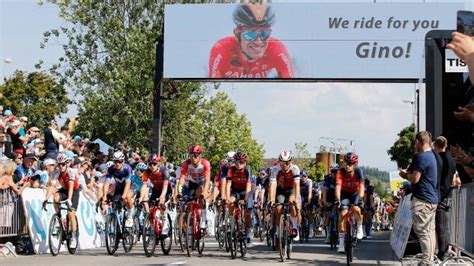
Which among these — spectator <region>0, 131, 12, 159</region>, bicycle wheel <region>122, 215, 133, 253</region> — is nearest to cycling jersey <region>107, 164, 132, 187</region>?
bicycle wheel <region>122, 215, 133, 253</region>

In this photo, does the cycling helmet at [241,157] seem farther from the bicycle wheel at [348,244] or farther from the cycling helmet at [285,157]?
the bicycle wheel at [348,244]

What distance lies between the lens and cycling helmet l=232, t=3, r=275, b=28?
3491 cm

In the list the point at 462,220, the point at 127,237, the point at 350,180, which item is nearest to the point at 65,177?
the point at 127,237

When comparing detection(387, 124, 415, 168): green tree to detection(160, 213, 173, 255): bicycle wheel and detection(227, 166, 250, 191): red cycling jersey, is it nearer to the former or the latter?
detection(227, 166, 250, 191): red cycling jersey

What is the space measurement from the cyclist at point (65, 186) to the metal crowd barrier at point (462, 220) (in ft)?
25.0

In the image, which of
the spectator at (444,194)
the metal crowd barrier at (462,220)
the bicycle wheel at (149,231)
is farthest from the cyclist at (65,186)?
the metal crowd barrier at (462,220)

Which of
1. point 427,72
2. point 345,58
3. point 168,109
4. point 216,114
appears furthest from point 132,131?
point 427,72

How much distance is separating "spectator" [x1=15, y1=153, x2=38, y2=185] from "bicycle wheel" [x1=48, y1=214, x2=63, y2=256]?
5.42 ft

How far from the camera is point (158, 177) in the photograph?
778 inches

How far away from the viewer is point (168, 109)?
1820 inches

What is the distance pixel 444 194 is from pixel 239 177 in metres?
5.61

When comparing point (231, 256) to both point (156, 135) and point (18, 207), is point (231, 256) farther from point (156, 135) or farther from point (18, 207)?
point (156, 135)

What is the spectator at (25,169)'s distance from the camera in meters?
20.6

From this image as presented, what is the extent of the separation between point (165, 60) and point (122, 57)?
978cm
